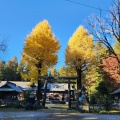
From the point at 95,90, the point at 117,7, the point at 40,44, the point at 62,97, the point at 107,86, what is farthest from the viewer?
the point at 62,97

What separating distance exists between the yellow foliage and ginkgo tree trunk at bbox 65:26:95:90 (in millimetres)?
5068

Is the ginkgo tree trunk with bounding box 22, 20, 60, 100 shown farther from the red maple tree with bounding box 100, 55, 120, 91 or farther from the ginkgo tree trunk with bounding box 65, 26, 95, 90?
the red maple tree with bounding box 100, 55, 120, 91

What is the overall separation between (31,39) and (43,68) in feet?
12.6

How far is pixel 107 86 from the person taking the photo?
3541cm

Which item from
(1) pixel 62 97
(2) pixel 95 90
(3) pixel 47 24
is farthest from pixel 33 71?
(1) pixel 62 97

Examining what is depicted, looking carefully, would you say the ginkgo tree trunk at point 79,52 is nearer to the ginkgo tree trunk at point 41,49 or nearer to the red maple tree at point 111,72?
the red maple tree at point 111,72

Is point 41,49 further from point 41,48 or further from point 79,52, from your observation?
point 79,52

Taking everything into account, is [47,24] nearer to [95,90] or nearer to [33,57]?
[33,57]

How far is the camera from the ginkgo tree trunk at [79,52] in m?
35.7

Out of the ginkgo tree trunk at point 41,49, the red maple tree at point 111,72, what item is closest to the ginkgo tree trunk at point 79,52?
the red maple tree at point 111,72

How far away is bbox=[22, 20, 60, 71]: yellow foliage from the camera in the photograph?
31120 millimetres

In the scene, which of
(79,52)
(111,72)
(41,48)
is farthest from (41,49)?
(111,72)

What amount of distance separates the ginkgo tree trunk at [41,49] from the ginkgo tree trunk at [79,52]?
199 inches

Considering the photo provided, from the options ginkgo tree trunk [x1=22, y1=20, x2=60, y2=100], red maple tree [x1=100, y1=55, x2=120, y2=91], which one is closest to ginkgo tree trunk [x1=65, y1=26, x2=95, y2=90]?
red maple tree [x1=100, y1=55, x2=120, y2=91]
